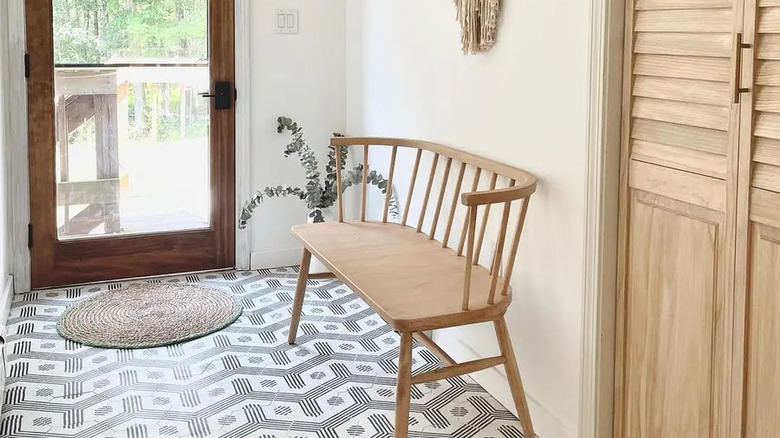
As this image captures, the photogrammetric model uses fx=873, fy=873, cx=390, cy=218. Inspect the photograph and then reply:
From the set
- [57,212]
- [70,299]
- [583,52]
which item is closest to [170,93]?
[57,212]

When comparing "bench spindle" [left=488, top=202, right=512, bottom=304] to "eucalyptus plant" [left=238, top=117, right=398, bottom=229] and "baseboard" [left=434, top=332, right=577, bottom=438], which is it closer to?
"baseboard" [left=434, top=332, right=577, bottom=438]

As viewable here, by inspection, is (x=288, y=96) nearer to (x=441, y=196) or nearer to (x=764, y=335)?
(x=441, y=196)

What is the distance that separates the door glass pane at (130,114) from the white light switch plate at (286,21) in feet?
1.09

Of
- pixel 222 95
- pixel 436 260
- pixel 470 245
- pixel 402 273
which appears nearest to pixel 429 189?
pixel 436 260

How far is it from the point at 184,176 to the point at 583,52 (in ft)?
7.86

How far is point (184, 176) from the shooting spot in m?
4.16

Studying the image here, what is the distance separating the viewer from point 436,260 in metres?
2.85

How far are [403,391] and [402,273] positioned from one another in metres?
0.48

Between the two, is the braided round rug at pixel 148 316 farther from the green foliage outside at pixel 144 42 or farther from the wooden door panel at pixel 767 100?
the wooden door panel at pixel 767 100

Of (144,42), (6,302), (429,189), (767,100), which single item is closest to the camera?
(767,100)

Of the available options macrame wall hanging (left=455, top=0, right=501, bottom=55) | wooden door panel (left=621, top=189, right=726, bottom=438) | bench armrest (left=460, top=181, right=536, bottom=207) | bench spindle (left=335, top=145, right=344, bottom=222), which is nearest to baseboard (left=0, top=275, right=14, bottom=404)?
bench spindle (left=335, top=145, right=344, bottom=222)

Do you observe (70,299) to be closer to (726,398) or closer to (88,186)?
(88,186)

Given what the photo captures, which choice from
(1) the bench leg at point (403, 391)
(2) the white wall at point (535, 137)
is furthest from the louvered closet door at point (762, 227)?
(1) the bench leg at point (403, 391)

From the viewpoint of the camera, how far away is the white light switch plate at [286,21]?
4.16 meters
